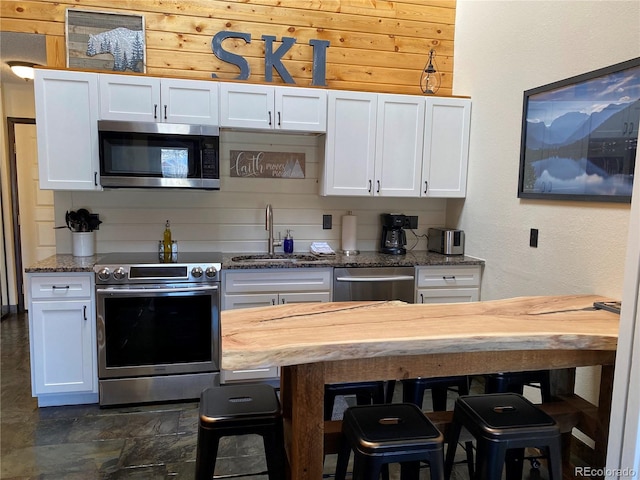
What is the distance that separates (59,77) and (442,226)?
3094 mm

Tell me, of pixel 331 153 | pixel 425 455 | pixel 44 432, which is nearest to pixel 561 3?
pixel 331 153

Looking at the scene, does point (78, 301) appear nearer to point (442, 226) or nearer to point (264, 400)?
point (264, 400)

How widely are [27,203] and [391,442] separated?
197 inches

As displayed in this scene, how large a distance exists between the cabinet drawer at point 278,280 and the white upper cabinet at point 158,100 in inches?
43.0

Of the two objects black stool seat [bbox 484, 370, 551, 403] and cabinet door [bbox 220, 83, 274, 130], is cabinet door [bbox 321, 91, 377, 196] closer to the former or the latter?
cabinet door [bbox 220, 83, 274, 130]

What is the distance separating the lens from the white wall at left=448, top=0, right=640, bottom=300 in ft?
7.20

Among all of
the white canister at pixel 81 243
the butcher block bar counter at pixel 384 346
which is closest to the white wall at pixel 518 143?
the butcher block bar counter at pixel 384 346

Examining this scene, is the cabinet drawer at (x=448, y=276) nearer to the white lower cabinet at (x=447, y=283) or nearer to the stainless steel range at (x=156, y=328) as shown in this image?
the white lower cabinet at (x=447, y=283)

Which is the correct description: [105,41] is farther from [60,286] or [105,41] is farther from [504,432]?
[504,432]

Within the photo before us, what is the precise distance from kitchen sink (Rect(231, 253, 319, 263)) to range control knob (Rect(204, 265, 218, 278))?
271 mm

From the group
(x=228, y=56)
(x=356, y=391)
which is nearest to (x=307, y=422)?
(x=356, y=391)

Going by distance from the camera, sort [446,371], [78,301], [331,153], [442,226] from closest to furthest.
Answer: [446,371]
[78,301]
[331,153]
[442,226]

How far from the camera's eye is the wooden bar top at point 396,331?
132cm

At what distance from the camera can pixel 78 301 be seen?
9.11 feet
